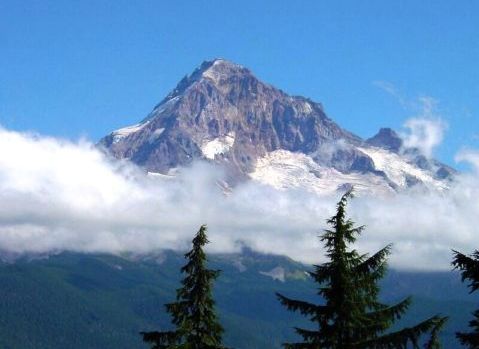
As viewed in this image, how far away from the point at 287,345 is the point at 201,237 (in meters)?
7.48

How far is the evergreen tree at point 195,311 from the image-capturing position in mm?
40562

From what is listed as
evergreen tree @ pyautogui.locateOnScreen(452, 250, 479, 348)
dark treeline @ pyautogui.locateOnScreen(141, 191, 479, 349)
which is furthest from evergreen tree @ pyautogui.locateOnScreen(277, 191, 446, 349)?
evergreen tree @ pyautogui.locateOnScreen(452, 250, 479, 348)

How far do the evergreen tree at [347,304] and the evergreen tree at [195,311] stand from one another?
4.34m

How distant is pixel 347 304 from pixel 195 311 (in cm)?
787

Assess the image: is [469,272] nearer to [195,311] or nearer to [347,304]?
[347,304]

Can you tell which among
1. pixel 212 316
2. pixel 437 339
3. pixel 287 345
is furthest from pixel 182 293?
pixel 437 339

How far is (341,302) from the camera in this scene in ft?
122

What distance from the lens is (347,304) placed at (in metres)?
37.1

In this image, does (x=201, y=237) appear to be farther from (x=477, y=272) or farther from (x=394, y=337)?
(x=477, y=272)

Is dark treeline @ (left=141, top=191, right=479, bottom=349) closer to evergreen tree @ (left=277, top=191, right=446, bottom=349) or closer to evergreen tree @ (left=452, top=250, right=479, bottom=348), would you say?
evergreen tree @ (left=277, top=191, right=446, bottom=349)

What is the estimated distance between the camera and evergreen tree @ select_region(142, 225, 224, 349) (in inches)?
1597

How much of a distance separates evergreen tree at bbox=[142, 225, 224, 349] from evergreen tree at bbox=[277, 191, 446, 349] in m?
4.34

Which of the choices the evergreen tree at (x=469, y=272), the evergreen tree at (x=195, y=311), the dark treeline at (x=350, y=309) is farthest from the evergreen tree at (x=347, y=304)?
the evergreen tree at (x=195, y=311)

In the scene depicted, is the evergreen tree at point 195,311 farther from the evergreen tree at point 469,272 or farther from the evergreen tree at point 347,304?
the evergreen tree at point 469,272
